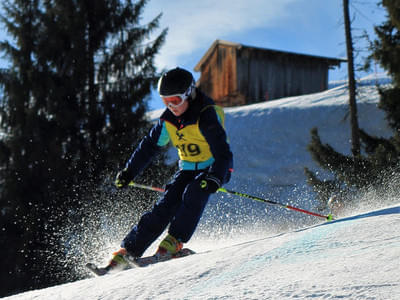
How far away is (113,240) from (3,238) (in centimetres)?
509

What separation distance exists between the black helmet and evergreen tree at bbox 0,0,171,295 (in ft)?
22.6

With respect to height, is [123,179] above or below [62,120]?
below

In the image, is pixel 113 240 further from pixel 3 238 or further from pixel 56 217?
pixel 3 238

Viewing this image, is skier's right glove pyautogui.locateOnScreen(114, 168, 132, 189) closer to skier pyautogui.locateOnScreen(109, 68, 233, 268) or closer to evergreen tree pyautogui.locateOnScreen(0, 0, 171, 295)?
skier pyautogui.locateOnScreen(109, 68, 233, 268)

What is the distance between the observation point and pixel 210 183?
384 cm


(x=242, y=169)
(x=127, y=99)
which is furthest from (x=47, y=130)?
(x=242, y=169)

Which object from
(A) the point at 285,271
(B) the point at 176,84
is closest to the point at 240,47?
(B) the point at 176,84

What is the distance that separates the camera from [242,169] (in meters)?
17.2

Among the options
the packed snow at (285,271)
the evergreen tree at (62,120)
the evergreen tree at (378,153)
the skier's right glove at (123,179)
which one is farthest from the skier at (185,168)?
the evergreen tree at (62,120)

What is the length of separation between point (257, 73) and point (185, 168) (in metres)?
23.2

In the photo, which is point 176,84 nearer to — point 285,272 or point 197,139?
point 197,139

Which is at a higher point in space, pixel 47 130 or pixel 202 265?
pixel 47 130

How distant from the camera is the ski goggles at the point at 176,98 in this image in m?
4.15

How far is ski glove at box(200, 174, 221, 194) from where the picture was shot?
382 cm
